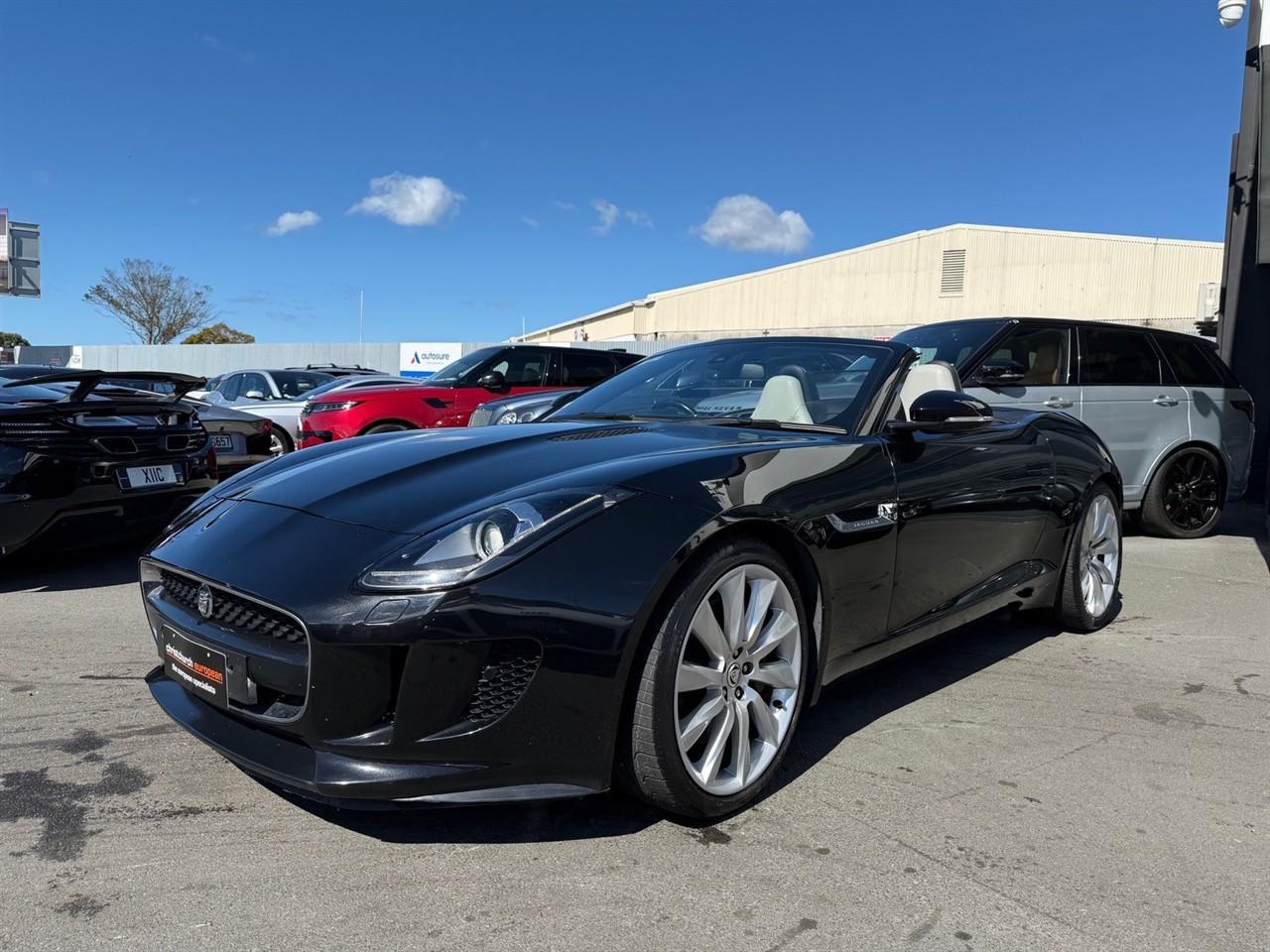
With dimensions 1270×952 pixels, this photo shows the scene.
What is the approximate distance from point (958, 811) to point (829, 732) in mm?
607

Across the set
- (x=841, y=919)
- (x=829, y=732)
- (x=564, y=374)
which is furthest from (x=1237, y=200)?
(x=841, y=919)

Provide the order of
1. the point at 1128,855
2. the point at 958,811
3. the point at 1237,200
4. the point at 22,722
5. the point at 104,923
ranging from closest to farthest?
the point at 104,923 < the point at 1128,855 < the point at 958,811 < the point at 22,722 < the point at 1237,200

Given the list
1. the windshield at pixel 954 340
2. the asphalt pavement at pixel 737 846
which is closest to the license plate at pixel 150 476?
the asphalt pavement at pixel 737 846

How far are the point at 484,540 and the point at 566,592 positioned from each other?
0.22m

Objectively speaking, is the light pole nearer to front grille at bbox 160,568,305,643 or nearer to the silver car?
the silver car

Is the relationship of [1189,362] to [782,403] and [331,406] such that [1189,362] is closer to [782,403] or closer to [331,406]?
[782,403]

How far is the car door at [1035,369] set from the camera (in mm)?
6801

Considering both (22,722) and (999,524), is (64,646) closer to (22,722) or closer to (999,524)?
(22,722)

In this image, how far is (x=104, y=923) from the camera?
2.02m

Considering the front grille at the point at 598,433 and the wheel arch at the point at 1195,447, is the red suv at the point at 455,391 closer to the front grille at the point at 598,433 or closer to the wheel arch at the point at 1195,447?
the wheel arch at the point at 1195,447

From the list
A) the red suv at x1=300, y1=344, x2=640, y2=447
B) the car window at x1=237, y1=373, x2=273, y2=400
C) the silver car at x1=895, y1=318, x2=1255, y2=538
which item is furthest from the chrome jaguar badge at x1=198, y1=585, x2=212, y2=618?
the car window at x1=237, y1=373, x2=273, y2=400

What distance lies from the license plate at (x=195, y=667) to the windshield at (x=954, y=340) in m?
5.34

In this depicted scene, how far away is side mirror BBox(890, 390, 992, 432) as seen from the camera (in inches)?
128

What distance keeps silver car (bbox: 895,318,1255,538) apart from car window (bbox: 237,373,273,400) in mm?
9606
